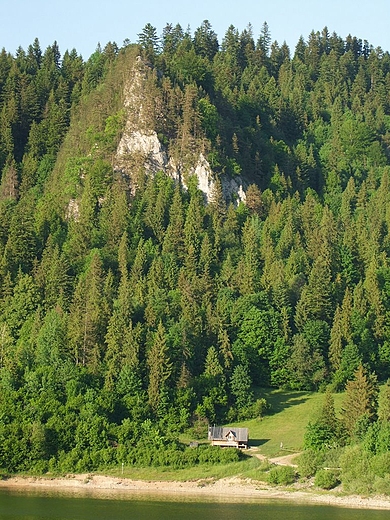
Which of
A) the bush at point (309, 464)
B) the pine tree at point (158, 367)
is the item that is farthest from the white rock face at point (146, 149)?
the bush at point (309, 464)

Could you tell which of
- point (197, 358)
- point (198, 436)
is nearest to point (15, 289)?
point (197, 358)

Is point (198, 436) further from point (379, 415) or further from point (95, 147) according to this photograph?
point (95, 147)

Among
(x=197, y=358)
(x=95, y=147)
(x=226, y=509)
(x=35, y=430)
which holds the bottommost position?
(x=226, y=509)

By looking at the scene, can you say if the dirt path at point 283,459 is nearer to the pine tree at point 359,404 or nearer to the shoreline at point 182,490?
the shoreline at point 182,490

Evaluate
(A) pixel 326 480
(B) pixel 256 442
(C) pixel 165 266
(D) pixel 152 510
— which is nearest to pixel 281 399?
(B) pixel 256 442

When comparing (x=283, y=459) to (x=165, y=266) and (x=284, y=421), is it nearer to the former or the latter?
(x=284, y=421)

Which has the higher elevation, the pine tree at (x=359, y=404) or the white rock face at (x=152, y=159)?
the white rock face at (x=152, y=159)

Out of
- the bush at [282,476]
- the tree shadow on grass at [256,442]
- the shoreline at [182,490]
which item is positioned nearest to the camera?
the shoreline at [182,490]
